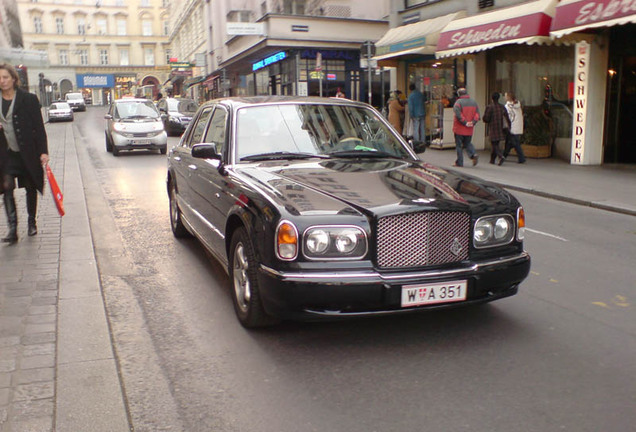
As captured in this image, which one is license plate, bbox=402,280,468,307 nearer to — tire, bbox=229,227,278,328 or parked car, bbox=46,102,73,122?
tire, bbox=229,227,278,328

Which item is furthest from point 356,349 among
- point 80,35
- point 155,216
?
point 80,35

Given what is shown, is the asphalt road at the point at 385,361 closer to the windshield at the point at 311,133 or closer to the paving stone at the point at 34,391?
the paving stone at the point at 34,391

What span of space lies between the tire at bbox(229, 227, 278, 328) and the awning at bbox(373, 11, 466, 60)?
50.7ft

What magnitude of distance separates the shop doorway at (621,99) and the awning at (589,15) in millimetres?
1688

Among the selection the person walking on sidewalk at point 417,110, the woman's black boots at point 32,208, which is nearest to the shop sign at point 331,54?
the person walking on sidewalk at point 417,110

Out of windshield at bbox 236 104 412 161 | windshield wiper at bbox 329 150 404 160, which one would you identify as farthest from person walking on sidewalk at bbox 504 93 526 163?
windshield wiper at bbox 329 150 404 160

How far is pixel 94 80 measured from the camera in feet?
299

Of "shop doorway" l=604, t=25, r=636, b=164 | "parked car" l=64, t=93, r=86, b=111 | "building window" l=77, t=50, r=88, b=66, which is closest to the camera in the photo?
"shop doorway" l=604, t=25, r=636, b=164

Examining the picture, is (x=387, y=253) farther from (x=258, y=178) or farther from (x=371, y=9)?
(x=371, y=9)

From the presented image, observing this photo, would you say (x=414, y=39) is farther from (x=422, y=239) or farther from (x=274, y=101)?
(x=422, y=239)

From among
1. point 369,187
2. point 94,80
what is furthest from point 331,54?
point 94,80

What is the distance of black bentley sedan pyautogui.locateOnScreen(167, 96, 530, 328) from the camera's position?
372cm

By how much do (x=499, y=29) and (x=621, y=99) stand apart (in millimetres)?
3241

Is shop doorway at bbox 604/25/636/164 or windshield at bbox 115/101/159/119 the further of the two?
windshield at bbox 115/101/159/119
